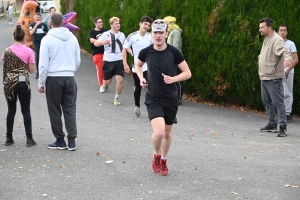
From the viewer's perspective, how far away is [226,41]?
47.5 feet

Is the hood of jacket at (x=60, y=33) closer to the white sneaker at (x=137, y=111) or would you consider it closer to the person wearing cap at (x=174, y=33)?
the white sneaker at (x=137, y=111)

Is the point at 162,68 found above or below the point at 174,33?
above

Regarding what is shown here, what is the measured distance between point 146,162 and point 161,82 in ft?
4.50

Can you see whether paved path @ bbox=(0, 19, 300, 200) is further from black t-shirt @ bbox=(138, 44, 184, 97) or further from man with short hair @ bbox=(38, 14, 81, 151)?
black t-shirt @ bbox=(138, 44, 184, 97)

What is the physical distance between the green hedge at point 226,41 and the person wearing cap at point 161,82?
5843 mm

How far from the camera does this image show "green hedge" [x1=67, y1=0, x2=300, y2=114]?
44.7ft

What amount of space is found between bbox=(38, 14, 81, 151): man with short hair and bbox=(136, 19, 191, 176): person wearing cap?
1764mm

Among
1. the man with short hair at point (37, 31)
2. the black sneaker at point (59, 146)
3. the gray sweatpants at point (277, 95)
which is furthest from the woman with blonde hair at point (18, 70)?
the man with short hair at point (37, 31)

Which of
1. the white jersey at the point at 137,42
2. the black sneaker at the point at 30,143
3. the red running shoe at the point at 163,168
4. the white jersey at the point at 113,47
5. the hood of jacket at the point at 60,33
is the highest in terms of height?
the hood of jacket at the point at 60,33

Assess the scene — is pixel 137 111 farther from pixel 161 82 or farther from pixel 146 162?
Answer: pixel 161 82

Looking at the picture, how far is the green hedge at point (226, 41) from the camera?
13628mm

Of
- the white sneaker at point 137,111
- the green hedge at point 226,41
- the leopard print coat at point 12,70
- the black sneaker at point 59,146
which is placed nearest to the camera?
the leopard print coat at point 12,70

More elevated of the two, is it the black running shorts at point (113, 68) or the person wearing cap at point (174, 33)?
the person wearing cap at point (174, 33)

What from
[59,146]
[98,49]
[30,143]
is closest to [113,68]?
[98,49]
